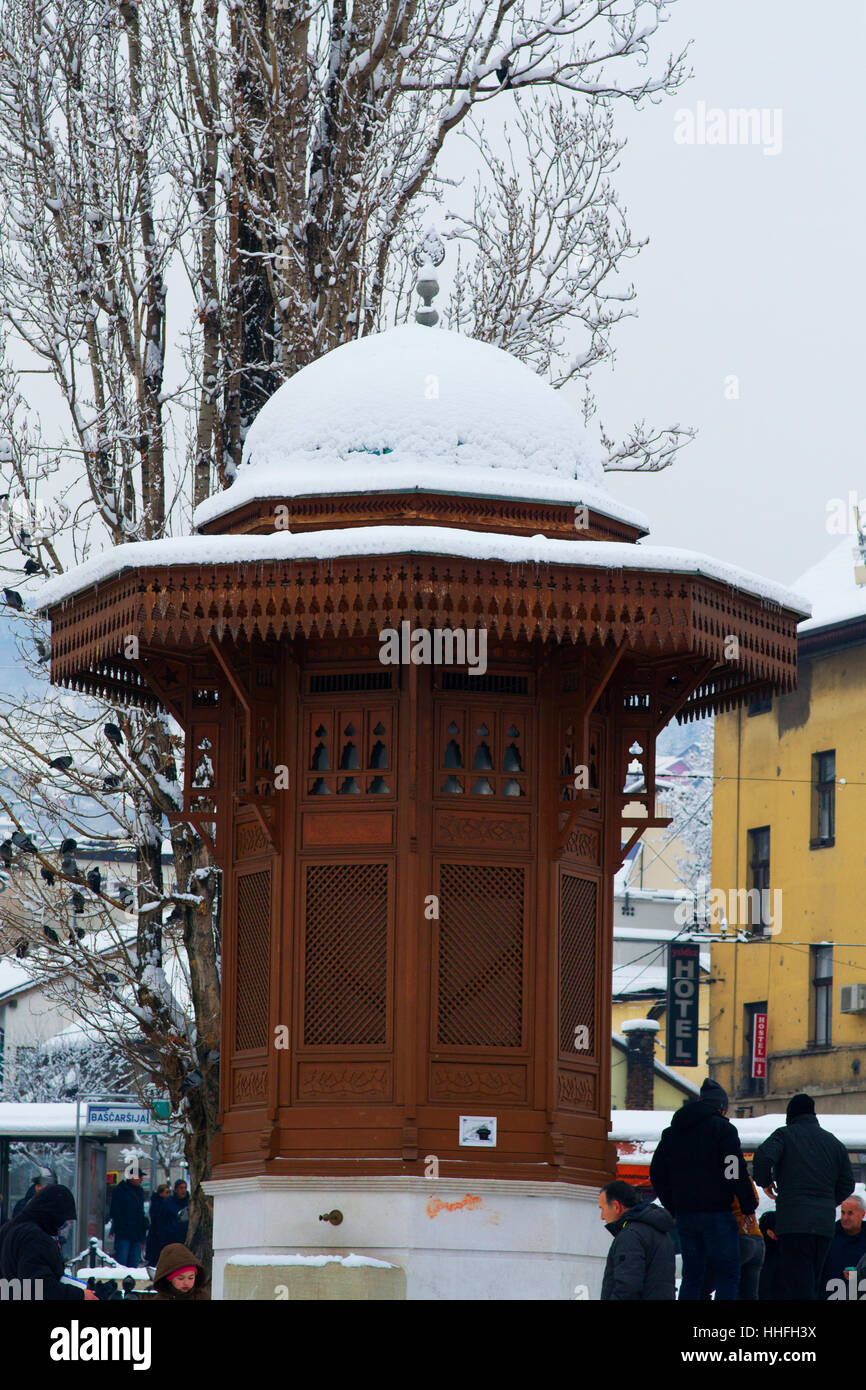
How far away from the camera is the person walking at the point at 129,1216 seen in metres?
25.7

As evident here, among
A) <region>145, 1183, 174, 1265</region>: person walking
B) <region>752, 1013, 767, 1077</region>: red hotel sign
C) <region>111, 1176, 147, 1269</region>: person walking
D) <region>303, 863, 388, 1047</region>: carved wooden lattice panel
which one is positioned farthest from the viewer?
<region>752, 1013, 767, 1077</region>: red hotel sign

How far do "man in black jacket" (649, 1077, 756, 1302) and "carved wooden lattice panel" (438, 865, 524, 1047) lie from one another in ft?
3.34

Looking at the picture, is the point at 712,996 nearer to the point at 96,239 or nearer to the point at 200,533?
the point at 96,239

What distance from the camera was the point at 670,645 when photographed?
10031mm

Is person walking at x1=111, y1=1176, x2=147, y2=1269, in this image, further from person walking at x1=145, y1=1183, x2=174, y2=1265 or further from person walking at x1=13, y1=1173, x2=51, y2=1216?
person walking at x1=145, y1=1183, x2=174, y2=1265

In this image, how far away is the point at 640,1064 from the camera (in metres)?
37.1

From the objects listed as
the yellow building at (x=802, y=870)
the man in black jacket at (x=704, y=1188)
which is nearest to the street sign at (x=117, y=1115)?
the man in black jacket at (x=704, y=1188)

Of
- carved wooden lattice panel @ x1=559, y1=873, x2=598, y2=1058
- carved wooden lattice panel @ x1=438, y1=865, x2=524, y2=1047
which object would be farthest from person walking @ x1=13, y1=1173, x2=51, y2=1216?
carved wooden lattice panel @ x1=559, y1=873, x2=598, y2=1058

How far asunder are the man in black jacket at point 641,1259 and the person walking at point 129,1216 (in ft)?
58.2

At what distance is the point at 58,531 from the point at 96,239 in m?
2.40

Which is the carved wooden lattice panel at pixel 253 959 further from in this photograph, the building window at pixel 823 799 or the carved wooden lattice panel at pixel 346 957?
the building window at pixel 823 799

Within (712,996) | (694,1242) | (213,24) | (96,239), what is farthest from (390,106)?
(712,996)

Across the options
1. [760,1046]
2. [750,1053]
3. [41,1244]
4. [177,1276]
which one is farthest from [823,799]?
[177,1276]

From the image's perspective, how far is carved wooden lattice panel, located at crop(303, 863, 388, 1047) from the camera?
10.3 m
